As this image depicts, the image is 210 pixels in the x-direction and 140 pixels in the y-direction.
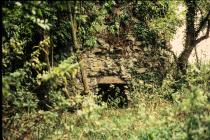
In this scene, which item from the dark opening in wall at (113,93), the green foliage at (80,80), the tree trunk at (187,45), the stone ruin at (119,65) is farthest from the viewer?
the tree trunk at (187,45)

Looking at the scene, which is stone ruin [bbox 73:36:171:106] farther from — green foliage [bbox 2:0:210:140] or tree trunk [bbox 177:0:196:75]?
tree trunk [bbox 177:0:196:75]

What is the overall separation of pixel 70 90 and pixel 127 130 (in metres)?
3.97

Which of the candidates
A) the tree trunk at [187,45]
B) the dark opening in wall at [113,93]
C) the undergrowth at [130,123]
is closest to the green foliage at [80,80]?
the undergrowth at [130,123]

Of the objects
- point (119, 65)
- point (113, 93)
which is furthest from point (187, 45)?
point (113, 93)

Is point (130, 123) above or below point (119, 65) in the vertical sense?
below

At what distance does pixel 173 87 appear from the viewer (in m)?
14.1

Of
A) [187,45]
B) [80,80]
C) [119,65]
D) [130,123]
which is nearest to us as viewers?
[130,123]

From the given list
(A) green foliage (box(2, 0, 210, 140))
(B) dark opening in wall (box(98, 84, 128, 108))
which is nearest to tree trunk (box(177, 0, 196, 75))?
(A) green foliage (box(2, 0, 210, 140))

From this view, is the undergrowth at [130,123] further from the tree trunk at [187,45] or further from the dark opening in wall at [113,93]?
the tree trunk at [187,45]

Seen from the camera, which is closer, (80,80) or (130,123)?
(130,123)

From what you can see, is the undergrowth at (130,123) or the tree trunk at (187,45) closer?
the undergrowth at (130,123)

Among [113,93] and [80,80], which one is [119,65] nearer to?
[113,93]

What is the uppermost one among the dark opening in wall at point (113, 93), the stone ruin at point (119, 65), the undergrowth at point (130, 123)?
the stone ruin at point (119, 65)

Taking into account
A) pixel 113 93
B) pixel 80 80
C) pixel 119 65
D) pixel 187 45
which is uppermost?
pixel 187 45
